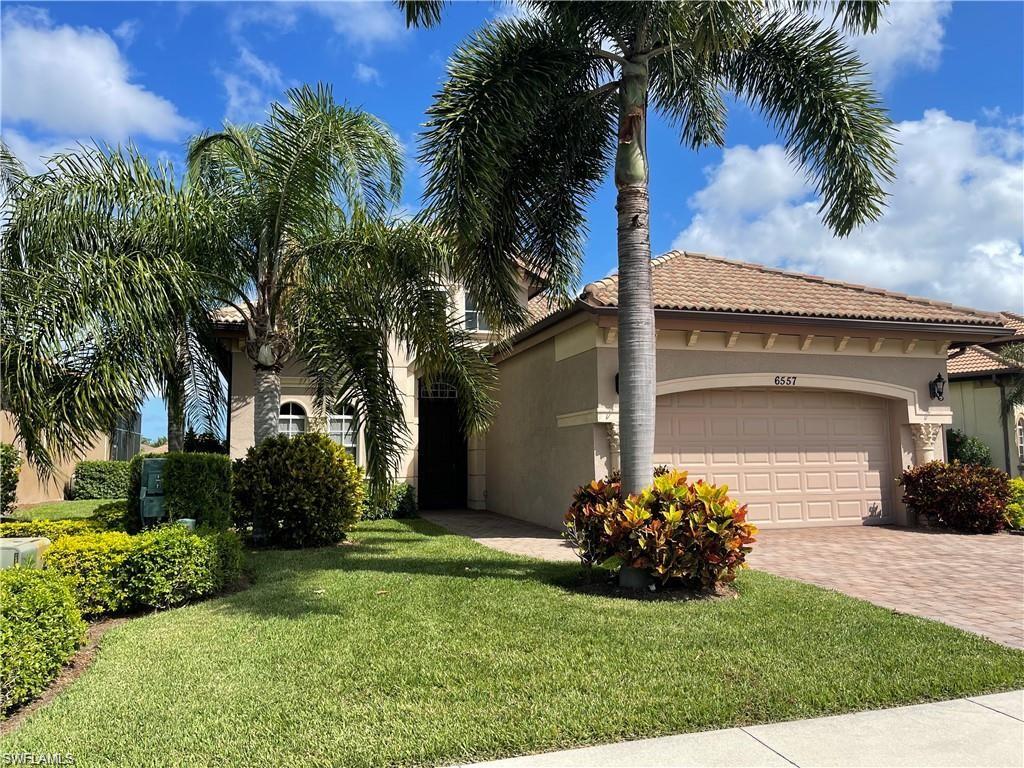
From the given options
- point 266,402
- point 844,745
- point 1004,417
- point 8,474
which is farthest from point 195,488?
point 1004,417

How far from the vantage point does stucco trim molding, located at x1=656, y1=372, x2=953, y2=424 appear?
12.4 m

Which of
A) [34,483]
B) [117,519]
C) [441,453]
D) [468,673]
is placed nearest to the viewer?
[468,673]

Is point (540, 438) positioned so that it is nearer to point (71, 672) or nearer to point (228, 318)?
point (228, 318)

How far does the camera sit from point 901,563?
9445mm

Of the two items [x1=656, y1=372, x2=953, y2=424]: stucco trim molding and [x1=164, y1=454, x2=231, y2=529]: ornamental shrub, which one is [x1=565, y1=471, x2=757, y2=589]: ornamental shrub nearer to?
[x1=164, y1=454, x2=231, y2=529]: ornamental shrub

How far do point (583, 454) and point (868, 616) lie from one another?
20.0 feet

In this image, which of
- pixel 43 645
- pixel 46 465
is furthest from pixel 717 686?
pixel 46 465

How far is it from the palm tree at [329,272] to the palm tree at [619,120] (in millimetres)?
919

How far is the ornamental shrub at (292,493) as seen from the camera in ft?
34.8

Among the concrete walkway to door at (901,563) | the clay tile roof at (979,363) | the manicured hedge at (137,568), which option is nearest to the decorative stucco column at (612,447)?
the concrete walkway to door at (901,563)

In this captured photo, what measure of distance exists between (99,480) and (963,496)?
22059 millimetres

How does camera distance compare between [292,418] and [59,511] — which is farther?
[59,511]

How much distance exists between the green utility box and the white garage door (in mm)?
8012

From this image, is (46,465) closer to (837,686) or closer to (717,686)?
(717,686)
